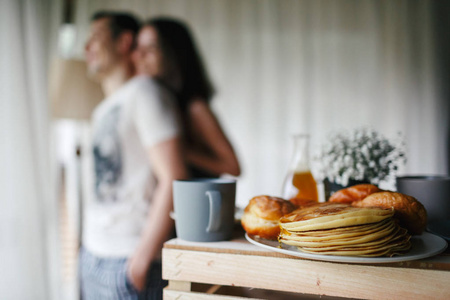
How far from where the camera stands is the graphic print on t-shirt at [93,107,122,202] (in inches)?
53.8

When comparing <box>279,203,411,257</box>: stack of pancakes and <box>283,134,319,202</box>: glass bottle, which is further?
<box>283,134,319,202</box>: glass bottle

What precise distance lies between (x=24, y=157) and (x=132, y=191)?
0.62 metres

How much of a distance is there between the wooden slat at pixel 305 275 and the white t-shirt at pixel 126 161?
87 cm

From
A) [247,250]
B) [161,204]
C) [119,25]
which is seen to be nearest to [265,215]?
[247,250]

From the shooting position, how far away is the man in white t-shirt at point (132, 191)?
46.8 inches

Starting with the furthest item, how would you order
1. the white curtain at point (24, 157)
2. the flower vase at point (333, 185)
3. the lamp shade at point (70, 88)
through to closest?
the lamp shade at point (70, 88) < the white curtain at point (24, 157) < the flower vase at point (333, 185)

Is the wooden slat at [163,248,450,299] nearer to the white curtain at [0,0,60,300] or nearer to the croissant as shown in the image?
the croissant

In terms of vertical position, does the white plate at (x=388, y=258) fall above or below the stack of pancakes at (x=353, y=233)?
below

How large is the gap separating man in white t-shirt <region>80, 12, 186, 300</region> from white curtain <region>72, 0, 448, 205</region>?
122 cm

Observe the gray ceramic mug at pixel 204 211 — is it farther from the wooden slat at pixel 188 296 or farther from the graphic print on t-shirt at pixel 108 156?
the graphic print on t-shirt at pixel 108 156

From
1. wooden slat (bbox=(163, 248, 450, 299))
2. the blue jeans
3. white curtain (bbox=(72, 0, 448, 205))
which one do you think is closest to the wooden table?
wooden slat (bbox=(163, 248, 450, 299))

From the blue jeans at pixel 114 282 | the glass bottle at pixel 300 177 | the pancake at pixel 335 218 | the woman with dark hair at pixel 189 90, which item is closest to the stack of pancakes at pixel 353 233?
the pancake at pixel 335 218

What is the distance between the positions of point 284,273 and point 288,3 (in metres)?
2.46

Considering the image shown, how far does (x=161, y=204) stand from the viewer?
49.1 inches
